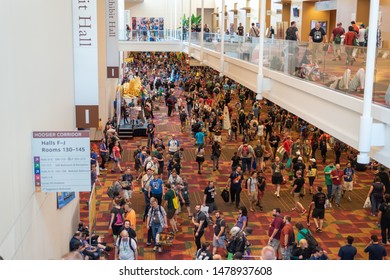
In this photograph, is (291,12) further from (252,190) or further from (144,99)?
(252,190)

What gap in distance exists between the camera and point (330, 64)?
9906 millimetres

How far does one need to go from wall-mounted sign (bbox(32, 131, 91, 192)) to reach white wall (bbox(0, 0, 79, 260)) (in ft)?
0.65

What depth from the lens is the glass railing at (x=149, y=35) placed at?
3656 cm

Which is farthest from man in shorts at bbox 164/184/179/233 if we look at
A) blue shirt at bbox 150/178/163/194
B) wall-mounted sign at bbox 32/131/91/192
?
wall-mounted sign at bbox 32/131/91/192

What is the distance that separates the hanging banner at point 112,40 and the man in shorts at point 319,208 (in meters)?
9.27

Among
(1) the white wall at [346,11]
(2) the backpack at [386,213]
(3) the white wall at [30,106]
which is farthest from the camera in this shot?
(1) the white wall at [346,11]

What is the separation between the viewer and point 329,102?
9.48 meters

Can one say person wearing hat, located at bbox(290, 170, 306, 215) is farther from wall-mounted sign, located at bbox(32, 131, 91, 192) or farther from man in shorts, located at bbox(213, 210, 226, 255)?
wall-mounted sign, located at bbox(32, 131, 91, 192)

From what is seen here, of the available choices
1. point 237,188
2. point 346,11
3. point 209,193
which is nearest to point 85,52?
point 209,193

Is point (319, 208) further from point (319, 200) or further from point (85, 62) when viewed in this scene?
point (85, 62)

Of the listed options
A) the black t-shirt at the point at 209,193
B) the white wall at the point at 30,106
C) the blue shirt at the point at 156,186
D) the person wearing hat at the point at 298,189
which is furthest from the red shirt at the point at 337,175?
the white wall at the point at 30,106

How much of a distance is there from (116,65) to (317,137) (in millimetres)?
8173

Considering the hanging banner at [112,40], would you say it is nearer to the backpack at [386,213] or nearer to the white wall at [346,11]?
the backpack at [386,213]

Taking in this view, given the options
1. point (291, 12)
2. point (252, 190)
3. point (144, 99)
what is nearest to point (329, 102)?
point (252, 190)
